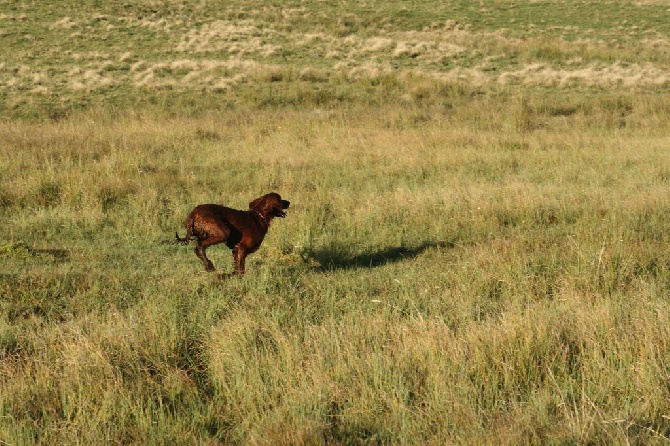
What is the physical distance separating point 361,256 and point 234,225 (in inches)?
81.5

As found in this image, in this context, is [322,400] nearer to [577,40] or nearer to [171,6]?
[577,40]

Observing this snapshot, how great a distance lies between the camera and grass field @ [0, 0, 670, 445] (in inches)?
166

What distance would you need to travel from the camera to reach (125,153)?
1285 cm

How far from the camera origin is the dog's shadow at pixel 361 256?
25.7ft

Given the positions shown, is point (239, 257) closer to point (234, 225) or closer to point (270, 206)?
point (234, 225)

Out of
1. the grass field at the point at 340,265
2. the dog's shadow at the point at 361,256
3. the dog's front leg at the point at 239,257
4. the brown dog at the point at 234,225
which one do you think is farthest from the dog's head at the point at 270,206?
the dog's shadow at the point at 361,256

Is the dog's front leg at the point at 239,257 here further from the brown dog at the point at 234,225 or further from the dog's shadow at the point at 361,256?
the dog's shadow at the point at 361,256

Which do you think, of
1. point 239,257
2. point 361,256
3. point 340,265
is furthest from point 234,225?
point 361,256

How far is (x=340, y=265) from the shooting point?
7.84 m

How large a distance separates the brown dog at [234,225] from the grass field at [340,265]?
312mm

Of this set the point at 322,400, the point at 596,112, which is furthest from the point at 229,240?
the point at 596,112

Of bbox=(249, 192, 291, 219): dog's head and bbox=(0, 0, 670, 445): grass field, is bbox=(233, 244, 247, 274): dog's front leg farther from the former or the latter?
bbox=(249, 192, 291, 219): dog's head

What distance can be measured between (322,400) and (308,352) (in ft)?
2.12

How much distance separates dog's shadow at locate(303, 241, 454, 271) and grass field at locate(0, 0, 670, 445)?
34 millimetres
